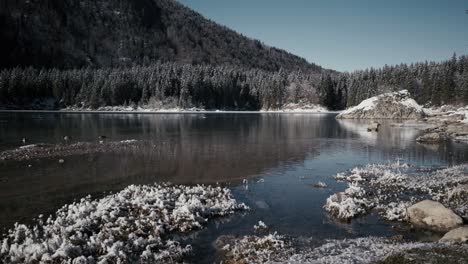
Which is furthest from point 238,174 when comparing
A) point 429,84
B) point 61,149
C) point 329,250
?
point 429,84

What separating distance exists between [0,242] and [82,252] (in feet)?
14.7

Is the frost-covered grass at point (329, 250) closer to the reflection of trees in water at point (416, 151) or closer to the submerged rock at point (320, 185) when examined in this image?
the submerged rock at point (320, 185)

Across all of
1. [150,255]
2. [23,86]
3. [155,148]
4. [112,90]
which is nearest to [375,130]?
[155,148]

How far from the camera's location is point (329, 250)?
55.2ft

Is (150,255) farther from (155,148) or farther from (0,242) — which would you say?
(155,148)

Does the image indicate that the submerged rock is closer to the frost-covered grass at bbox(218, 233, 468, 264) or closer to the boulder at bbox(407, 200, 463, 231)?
the boulder at bbox(407, 200, 463, 231)

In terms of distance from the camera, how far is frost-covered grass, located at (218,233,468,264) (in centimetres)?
1516

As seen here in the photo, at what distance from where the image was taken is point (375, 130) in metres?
80.9

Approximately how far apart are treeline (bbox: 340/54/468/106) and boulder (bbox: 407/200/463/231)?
14596 cm

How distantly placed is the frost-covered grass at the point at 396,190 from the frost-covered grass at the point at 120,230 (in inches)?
266

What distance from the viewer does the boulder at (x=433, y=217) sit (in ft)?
64.2

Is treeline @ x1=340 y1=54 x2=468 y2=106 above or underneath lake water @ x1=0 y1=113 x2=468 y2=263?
above

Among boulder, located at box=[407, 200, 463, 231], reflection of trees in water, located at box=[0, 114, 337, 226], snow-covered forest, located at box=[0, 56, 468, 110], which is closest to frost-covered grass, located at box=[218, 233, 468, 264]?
boulder, located at box=[407, 200, 463, 231]

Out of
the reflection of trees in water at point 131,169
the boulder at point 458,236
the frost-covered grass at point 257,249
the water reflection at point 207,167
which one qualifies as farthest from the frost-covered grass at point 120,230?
the boulder at point 458,236
